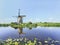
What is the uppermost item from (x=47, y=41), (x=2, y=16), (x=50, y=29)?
(x=2, y=16)

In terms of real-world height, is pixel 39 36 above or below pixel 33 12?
below

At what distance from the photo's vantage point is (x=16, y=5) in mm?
3215

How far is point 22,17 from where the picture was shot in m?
3.16

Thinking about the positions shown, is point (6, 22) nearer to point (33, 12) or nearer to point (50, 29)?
point (33, 12)

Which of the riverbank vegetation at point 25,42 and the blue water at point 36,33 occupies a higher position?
the blue water at point 36,33

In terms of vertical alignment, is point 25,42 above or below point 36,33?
below

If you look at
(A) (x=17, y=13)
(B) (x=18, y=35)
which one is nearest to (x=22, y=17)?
(A) (x=17, y=13)

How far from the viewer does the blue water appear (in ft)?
10.3

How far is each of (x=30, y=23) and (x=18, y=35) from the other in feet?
0.90

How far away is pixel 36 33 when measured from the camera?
10.3ft

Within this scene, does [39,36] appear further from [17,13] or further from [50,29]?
[17,13]

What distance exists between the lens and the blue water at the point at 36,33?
314 centimetres

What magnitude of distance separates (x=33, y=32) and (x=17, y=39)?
0.28 metres

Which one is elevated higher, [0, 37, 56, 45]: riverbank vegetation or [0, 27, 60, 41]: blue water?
[0, 27, 60, 41]: blue water
